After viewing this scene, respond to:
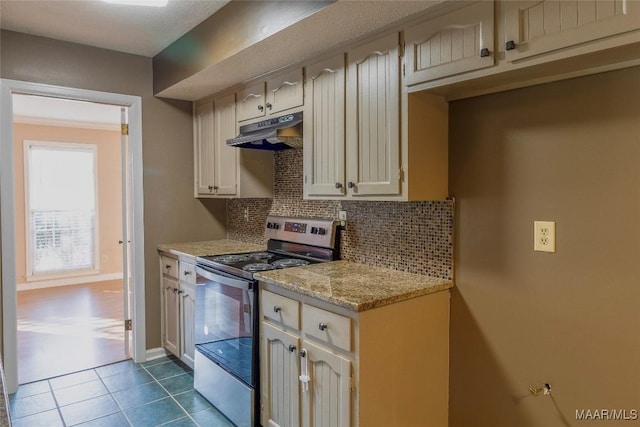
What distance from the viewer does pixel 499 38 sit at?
4.81 feet

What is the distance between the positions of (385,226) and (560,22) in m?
1.24

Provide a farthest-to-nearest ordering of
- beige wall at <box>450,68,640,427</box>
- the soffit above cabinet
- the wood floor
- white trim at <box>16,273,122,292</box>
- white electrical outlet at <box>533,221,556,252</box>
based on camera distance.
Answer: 1. white trim at <box>16,273,122,292</box>
2. the wood floor
3. the soffit above cabinet
4. white electrical outlet at <box>533,221,556,252</box>
5. beige wall at <box>450,68,640,427</box>

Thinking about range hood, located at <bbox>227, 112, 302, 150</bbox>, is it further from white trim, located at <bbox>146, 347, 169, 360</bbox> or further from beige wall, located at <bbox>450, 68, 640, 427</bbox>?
white trim, located at <bbox>146, 347, 169, 360</bbox>

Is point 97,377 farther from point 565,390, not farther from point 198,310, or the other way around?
point 565,390

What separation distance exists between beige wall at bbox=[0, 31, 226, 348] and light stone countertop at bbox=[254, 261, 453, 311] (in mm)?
1576

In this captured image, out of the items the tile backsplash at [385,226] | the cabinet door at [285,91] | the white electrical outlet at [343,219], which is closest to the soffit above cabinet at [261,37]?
the cabinet door at [285,91]

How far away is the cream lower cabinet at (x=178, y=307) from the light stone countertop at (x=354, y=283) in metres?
1.01

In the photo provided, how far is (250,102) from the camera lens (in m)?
2.83

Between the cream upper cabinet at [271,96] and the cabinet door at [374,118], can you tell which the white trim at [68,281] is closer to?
the cream upper cabinet at [271,96]

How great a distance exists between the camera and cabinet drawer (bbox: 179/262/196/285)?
9.32ft

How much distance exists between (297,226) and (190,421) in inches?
53.0

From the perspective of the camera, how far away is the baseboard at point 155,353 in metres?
3.28

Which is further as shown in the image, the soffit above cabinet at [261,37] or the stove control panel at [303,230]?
the stove control panel at [303,230]

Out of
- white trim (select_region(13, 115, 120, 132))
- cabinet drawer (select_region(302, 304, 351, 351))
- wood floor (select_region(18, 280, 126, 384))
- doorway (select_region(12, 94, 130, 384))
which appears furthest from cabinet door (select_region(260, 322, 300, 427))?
white trim (select_region(13, 115, 120, 132))
